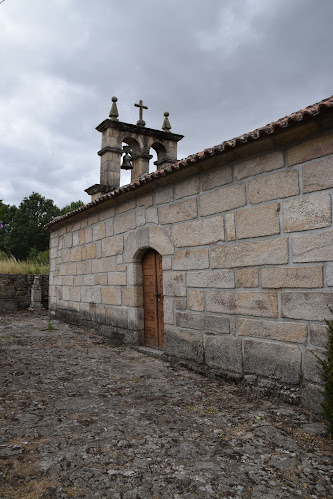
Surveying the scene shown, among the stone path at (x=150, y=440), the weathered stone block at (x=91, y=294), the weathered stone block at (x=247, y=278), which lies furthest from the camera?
the weathered stone block at (x=91, y=294)

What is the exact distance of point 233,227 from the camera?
4273mm

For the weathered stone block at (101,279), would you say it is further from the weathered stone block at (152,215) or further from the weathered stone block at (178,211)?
the weathered stone block at (178,211)

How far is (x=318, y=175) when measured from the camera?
3424 millimetres

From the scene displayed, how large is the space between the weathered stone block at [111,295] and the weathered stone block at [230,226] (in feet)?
10.1

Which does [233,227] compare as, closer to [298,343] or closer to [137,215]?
[298,343]

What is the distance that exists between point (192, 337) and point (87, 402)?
1.75 meters

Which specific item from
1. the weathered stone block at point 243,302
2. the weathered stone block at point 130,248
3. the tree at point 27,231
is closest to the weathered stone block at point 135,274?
the weathered stone block at point 130,248

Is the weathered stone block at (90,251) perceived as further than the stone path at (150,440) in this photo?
Yes

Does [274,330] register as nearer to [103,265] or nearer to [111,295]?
[111,295]

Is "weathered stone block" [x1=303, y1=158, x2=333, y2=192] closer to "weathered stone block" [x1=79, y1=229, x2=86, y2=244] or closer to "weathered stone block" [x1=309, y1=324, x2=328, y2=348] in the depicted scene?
"weathered stone block" [x1=309, y1=324, x2=328, y2=348]

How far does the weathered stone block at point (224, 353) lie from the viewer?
13.7ft

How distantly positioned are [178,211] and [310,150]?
6.95 ft

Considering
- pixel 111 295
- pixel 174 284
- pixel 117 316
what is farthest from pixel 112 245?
pixel 174 284

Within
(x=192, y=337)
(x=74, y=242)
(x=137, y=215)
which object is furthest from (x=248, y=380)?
(x=74, y=242)
